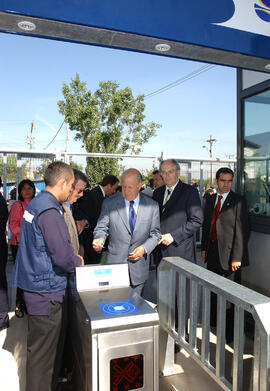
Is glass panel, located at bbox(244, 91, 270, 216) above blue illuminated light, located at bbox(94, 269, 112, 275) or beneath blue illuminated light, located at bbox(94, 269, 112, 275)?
above

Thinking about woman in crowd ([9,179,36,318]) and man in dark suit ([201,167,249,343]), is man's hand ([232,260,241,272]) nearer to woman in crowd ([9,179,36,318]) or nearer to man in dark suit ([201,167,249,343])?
man in dark suit ([201,167,249,343])

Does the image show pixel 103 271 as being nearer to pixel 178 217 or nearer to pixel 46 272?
pixel 46 272

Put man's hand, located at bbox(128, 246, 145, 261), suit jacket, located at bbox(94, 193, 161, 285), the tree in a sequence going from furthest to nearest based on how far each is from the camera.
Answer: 1. the tree
2. suit jacket, located at bbox(94, 193, 161, 285)
3. man's hand, located at bbox(128, 246, 145, 261)

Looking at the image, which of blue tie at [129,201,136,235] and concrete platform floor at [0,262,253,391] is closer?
concrete platform floor at [0,262,253,391]

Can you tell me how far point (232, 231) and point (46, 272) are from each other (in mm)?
1969

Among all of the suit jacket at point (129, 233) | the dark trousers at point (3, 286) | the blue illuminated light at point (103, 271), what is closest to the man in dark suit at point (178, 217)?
the suit jacket at point (129, 233)

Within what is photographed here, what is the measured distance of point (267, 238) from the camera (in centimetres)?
334

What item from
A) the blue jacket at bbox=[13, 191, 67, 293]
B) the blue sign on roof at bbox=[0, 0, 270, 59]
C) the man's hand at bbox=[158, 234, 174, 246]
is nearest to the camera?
the blue sign on roof at bbox=[0, 0, 270, 59]

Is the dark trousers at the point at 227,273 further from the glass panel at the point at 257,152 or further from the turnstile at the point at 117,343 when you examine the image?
the turnstile at the point at 117,343

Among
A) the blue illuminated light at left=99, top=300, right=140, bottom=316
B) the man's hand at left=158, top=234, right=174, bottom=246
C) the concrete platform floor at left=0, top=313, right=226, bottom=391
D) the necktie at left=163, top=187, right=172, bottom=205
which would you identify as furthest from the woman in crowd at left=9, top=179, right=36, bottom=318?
the blue illuminated light at left=99, top=300, right=140, bottom=316

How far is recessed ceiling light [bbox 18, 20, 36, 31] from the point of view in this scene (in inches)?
75.0

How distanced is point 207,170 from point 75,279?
6426 mm

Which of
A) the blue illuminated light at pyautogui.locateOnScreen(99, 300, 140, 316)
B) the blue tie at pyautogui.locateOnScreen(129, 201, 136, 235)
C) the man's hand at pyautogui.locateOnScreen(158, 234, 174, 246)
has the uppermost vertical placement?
the blue tie at pyautogui.locateOnScreen(129, 201, 136, 235)

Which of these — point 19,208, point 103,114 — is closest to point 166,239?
point 19,208
